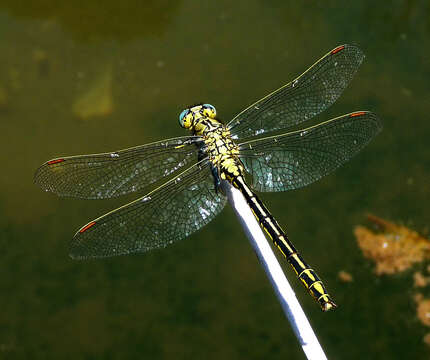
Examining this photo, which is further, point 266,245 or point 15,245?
point 15,245

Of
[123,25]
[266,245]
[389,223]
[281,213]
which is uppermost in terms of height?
Answer: [123,25]

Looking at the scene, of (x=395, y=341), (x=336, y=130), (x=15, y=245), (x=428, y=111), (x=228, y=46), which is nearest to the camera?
(x=336, y=130)

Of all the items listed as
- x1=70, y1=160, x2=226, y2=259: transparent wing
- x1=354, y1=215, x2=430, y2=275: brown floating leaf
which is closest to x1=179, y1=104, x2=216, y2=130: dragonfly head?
x1=70, y1=160, x2=226, y2=259: transparent wing

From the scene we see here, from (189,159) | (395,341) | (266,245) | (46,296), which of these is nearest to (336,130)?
(189,159)

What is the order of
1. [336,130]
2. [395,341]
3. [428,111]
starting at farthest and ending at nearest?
[428,111]
[395,341]
[336,130]

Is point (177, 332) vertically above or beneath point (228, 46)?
beneath

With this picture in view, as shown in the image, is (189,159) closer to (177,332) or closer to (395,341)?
(177,332)

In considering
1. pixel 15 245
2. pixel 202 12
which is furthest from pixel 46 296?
pixel 202 12

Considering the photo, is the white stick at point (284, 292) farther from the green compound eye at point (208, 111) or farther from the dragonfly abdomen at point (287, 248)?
the green compound eye at point (208, 111)

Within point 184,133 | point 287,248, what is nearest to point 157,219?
point 287,248
